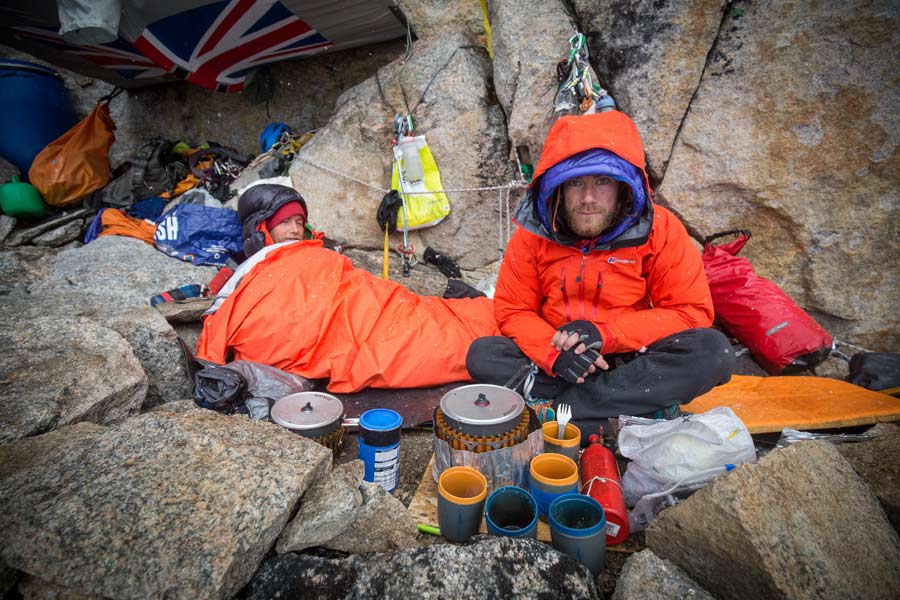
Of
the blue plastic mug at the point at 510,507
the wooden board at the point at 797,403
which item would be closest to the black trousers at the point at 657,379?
the wooden board at the point at 797,403

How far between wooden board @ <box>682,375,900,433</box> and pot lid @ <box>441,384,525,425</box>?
52.9 inches

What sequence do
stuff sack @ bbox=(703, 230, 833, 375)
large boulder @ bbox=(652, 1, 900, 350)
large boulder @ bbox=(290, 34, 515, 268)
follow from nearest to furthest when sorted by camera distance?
stuff sack @ bbox=(703, 230, 833, 375), large boulder @ bbox=(652, 1, 900, 350), large boulder @ bbox=(290, 34, 515, 268)

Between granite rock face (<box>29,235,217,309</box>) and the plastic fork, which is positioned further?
granite rock face (<box>29,235,217,309</box>)

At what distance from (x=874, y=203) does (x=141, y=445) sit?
499 cm

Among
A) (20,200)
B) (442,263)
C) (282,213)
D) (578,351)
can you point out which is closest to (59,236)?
(20,200)

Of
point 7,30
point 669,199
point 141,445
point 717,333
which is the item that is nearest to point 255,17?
point 7,30

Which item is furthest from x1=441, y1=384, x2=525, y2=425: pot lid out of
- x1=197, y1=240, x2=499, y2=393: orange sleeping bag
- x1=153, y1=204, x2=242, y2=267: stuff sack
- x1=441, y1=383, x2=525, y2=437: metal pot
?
x1=153, y1=204, x2=242, y2=267: stuff sack

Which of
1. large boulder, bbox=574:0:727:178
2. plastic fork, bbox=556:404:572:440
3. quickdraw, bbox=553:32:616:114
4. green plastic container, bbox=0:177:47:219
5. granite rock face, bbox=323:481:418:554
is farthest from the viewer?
green plastic container, bbox=0:177:47:219

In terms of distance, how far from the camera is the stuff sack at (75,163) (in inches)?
254

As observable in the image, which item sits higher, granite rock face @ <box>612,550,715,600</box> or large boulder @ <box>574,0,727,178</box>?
large boulder @ <box>574,0,727,178</box>

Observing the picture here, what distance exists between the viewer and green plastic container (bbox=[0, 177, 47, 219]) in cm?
620

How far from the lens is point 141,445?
60.8 inches

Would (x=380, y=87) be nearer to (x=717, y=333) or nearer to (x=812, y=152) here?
(x=812, y=152)

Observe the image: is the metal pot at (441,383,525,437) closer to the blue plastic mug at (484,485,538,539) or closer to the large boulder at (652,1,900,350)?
the blue plastic mug at (484,485,538,539)
